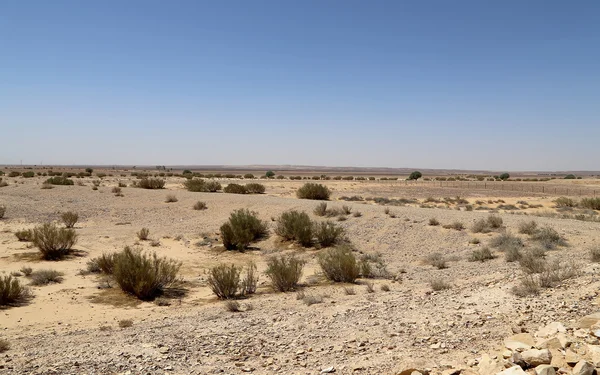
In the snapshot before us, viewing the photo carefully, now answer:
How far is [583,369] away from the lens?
458cm

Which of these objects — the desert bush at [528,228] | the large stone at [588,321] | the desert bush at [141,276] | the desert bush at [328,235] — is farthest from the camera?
the desert bush at [328,235]

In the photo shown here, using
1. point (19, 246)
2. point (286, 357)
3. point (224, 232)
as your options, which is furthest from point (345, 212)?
point (286, 357)

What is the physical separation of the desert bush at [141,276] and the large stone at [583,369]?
33.4ft

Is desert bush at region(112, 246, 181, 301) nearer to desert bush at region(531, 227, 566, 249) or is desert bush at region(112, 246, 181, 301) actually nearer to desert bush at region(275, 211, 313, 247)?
desert bush at region(275, 211, 313, 247)

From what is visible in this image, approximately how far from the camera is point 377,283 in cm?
1306

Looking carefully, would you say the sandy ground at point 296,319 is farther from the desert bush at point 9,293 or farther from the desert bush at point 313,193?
the desert bush at point 313,193

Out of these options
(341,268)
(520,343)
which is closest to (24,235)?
(341,268)

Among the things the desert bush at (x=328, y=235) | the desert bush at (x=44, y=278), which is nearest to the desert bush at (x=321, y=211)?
the desert bush at (x=328, y=235)

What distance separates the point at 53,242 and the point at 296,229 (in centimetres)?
976

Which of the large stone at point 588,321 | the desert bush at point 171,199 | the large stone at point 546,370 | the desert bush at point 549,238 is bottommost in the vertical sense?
the desert bush at point 549,238

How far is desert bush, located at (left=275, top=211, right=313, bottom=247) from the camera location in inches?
780

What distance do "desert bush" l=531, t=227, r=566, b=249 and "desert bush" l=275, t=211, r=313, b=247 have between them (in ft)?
29.2

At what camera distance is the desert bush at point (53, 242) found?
17.2 m

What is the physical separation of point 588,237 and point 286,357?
1475 cm
